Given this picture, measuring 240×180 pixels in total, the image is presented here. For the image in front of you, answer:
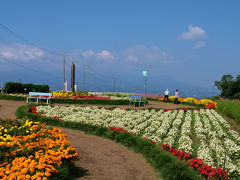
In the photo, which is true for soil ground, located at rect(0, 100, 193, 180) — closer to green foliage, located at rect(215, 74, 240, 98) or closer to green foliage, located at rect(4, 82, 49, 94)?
green foliage, located at rect(4, 82, 49, 94)

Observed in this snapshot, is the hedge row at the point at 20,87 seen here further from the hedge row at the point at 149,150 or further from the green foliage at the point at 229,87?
the green foliage at the point at 229,87

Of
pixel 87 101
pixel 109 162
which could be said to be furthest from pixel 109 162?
pixel 87 101

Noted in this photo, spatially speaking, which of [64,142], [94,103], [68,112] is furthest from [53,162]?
[94,103]

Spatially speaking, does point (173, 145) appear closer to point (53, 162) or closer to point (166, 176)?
point (166, 176)

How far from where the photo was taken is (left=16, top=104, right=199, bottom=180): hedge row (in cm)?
568

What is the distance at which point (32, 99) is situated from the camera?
2300 centimetres

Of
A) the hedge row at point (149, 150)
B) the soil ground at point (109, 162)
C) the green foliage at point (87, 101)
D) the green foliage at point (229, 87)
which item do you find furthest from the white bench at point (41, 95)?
the green foliage at point (229, 87)

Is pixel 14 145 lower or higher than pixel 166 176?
higher

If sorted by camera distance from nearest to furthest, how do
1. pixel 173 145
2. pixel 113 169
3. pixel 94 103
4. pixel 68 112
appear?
pixel 113 169 < pixel 173 145 < pixel 68 112 < pixel 94 103

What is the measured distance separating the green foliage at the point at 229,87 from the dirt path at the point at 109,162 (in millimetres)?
38568

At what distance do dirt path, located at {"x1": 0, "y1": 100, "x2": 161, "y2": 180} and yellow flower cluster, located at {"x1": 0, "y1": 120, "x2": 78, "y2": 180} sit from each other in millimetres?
646

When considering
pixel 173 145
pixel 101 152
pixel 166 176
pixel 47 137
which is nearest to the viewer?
pixel 166 176

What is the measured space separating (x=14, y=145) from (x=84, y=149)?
253 cm

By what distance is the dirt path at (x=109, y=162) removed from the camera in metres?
6.02
